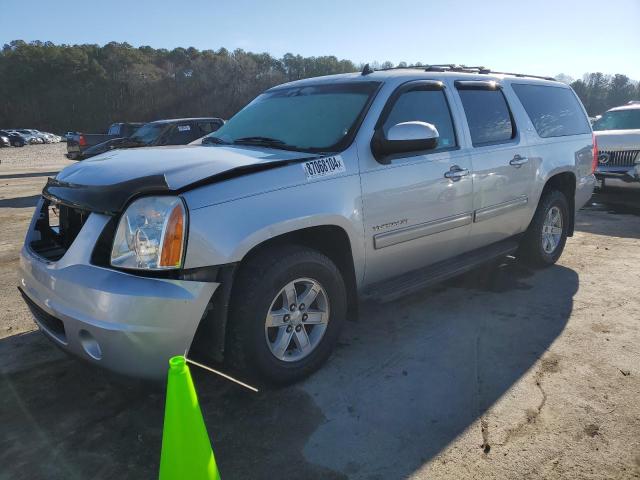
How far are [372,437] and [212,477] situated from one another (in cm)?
94

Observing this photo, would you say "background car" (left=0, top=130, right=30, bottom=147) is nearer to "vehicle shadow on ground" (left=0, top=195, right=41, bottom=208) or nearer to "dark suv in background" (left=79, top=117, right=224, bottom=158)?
"dark suv in background" (left=79, top=117, right=224, bottom=158)

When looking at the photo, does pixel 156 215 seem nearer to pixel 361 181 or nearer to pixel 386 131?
pixel 361 181

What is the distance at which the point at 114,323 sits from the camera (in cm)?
235

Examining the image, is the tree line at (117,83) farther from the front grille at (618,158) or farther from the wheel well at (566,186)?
the wheel well at (566,186)

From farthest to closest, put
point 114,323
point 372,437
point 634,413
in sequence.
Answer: point 634,413 → point 372,437 → point 114,323

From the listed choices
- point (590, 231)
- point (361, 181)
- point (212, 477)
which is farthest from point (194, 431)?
point (590, 231)

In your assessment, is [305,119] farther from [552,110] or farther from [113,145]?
[113,145]

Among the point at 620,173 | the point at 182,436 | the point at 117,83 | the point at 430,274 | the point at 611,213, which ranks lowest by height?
the point at 611,213

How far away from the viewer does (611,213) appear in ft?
27.8

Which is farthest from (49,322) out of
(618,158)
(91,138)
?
(91,138)

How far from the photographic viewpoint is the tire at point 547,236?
16.4ft

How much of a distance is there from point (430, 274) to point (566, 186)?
8.51 ft

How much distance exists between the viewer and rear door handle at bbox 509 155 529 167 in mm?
4385

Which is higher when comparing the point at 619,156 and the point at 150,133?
the point at 150,133
